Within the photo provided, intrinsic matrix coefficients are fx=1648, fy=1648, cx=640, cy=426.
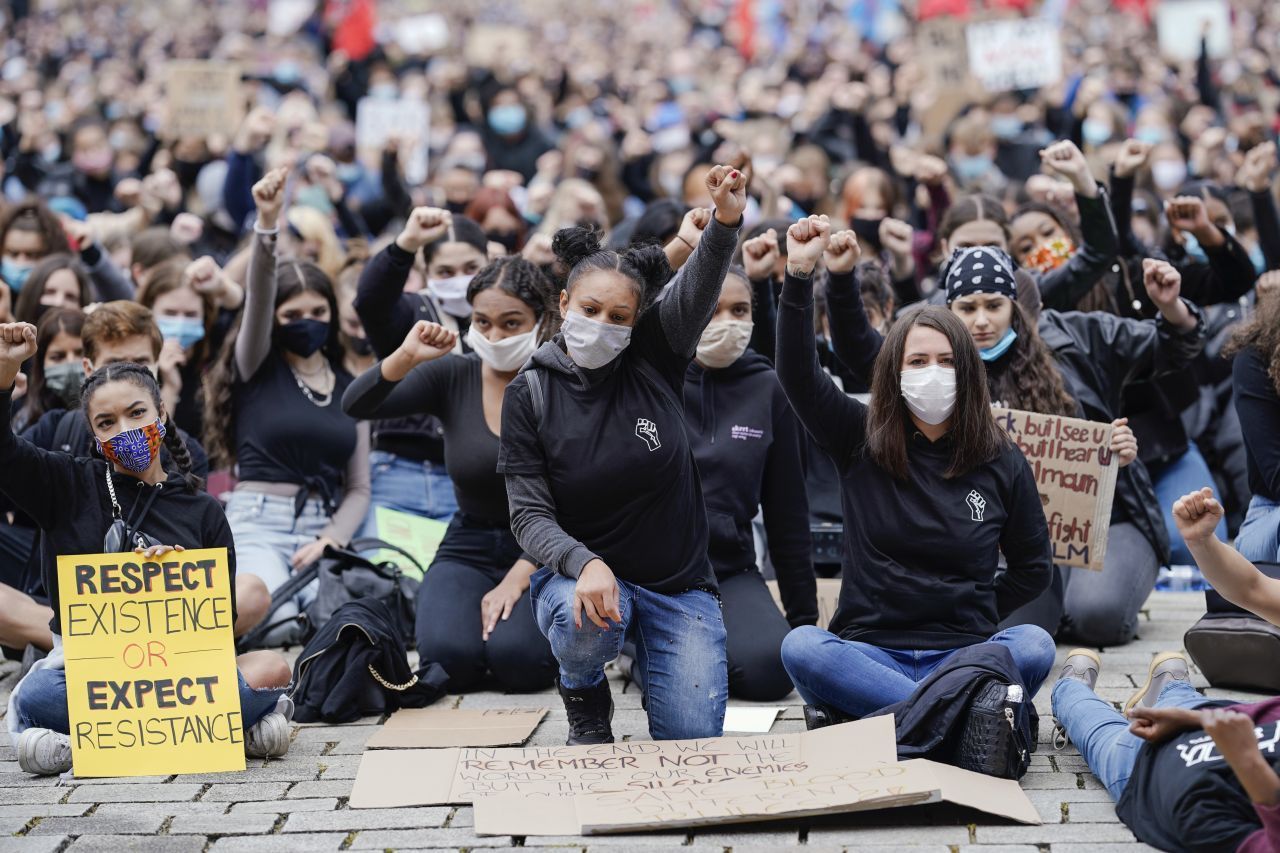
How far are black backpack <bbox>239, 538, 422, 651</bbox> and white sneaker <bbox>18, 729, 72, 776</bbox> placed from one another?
1686 mm

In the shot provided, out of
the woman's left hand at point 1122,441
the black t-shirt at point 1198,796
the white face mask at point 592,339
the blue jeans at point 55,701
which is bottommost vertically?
the blue jeans at point 55,701

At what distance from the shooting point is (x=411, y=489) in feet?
26.7

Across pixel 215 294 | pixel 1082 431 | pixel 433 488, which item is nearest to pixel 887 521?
pixel 1082 431

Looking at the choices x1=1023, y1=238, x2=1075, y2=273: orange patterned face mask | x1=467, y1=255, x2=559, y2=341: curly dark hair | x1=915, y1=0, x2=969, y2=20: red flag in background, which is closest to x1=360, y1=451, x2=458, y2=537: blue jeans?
x1=467, y1=255, x2=559, y2=341: curly dark hair

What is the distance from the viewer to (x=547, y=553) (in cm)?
516

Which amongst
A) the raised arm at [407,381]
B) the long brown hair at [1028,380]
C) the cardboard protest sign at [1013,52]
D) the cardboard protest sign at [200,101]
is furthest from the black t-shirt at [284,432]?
the cardboard protest sign at [1013,52]

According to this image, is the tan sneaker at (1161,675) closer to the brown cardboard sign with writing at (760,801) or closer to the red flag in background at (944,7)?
the brown cardboard sign with writing at (760,801)

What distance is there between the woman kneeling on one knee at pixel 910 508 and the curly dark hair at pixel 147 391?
2.16 meters

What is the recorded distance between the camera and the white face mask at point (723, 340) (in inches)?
258

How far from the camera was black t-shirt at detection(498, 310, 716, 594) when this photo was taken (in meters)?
5.34

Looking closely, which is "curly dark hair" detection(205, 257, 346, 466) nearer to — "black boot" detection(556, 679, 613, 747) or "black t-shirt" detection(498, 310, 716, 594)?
"black t-shirt" detection(498, 310, 716, 594)

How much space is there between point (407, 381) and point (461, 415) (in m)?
0.26

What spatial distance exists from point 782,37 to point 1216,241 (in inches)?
745

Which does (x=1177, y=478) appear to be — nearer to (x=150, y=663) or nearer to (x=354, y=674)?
(x=354, y=674)
